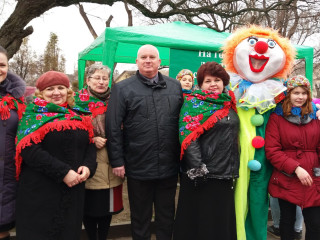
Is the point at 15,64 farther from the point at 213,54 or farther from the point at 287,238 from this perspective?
the point at 287,238

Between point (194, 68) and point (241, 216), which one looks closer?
point (241, 216)

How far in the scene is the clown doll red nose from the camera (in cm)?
274

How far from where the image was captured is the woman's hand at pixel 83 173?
2.14 meters

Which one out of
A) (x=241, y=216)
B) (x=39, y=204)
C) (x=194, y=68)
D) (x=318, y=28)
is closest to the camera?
(x=39, y=204)

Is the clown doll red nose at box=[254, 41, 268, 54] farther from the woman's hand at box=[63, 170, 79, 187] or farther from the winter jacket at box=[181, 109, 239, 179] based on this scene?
the woman's hand at box=[63, 170, 79, 187]

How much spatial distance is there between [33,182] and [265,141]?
191cm

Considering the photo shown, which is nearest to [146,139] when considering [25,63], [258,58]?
[258,58]

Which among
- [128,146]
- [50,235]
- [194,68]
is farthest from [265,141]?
[194,68]

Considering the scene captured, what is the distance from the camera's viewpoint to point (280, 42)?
289 centimetres

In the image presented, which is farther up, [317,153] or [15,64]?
[15,64]

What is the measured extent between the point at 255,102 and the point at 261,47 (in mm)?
522

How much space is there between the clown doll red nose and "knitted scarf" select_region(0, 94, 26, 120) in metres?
2.06

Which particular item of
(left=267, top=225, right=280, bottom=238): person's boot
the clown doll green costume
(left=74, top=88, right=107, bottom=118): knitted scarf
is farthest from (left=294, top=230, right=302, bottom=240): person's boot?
(left=74, top=88, right=107, bottom=118): knitted scarf

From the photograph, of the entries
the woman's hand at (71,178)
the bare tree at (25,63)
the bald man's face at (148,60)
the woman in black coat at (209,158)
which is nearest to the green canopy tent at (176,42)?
the bald man's face at (148,60)
